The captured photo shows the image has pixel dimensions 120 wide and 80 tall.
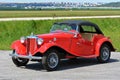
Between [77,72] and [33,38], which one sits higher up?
Result: [33,38]

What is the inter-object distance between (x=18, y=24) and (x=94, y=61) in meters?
16.9

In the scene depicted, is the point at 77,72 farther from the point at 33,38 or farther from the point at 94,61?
the point at 94,61

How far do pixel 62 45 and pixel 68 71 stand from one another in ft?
2.99

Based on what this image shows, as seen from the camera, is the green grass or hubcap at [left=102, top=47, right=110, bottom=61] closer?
hubcap at [left=102, top=47, right=110, bottom=61]

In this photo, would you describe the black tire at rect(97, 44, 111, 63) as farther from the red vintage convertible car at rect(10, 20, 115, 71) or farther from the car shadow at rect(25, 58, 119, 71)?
the car shadow at rect(25, 58, 119, 71)

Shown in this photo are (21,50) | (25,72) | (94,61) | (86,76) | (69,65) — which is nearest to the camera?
(86,76)

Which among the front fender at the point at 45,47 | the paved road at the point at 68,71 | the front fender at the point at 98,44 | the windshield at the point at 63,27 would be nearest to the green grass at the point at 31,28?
the windshield at the point at 63,27

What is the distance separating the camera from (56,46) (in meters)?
11.8

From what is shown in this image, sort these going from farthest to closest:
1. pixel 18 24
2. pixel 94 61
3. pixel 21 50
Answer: pixel 18 24 → pixel 94 61 → pixel 21 50

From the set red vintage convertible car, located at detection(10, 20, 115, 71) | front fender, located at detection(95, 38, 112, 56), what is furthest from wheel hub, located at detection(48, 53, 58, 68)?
front fender, located at detection(95, 38, 112, 56)

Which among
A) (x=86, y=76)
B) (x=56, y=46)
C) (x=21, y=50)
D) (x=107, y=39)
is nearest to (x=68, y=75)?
(x=86, y=76)

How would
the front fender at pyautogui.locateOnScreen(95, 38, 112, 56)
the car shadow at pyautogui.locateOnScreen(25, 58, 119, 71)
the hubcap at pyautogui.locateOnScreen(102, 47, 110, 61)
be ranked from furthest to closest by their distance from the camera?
the hubcap at pyautogui.locateOnScreen(102, 47, 110, 61), the front fender at pyautogui.locateOnScreen(95, 38, 112, 56), the car shadow at pyautogui.locateOnScreen(25, 58, 119, 71)

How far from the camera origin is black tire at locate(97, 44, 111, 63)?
13.4 meters

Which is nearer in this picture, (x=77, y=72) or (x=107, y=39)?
(x=77, y=72)
